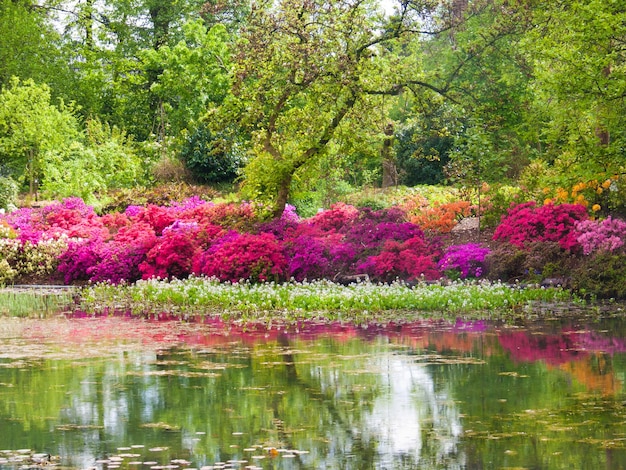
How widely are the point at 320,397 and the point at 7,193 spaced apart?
22.5 meters

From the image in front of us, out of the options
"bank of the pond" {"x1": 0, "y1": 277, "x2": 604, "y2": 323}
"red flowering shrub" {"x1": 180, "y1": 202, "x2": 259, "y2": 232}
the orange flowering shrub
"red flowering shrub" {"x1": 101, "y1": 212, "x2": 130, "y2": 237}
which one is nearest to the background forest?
the orange flowering shrub

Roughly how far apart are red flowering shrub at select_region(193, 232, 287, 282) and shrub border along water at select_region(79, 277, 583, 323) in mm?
944

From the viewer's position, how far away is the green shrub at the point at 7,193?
2867cm

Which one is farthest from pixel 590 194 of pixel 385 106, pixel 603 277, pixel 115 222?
pixel 115 222

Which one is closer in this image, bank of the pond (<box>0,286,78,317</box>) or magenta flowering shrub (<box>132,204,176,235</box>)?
bank of the pond (<box>0,286,78,317</box>)

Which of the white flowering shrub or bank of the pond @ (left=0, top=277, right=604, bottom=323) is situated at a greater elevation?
the white flowering shrub

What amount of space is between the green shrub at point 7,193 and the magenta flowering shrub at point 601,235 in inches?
697

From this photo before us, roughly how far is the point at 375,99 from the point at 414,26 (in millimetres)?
1737

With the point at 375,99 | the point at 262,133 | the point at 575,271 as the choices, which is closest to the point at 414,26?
the point at 375,99

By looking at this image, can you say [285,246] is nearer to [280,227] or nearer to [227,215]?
[280,227]

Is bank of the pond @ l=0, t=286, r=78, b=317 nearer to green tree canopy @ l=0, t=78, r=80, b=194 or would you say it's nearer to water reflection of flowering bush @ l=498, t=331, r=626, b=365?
water reflection of flowering bush @ l=498, t=331, r=626, b=365

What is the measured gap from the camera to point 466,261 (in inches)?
687

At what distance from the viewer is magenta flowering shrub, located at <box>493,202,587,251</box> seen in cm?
1697

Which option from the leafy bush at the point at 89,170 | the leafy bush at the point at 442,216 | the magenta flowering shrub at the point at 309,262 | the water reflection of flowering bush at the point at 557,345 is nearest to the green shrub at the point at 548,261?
the leafy bush at the point at 442,216
